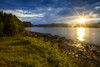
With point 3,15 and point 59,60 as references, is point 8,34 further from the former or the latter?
point 59,60

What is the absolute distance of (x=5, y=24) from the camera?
18.0 meters

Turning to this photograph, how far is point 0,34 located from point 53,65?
15.7 m

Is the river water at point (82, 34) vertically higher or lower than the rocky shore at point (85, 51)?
higher

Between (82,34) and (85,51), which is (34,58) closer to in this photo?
(85,51)

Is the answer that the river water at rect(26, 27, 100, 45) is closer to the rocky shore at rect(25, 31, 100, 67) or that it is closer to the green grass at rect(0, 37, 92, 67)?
the rocky shore at rect(25, 31, 100, 67)

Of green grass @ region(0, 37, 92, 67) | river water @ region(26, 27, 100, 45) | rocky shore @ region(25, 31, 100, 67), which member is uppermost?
green grass @ region(0, 37, 92, 67)

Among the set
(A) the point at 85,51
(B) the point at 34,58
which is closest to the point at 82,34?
(A) the point at 85,51

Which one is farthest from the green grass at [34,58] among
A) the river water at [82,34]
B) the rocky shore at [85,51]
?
the river water at [82,34]

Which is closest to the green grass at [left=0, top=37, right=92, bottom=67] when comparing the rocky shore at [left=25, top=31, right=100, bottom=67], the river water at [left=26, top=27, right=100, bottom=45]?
the rocky shore at [left=25, top=31, right=100, bottom=67]

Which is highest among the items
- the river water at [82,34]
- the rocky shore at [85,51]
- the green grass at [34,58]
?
the green grass at [34,58]

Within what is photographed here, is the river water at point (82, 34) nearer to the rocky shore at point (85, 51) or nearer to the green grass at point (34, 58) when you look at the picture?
the rocky shore at point (85, 51)

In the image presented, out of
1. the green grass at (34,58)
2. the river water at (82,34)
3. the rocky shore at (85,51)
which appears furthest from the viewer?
the river water at (82,34)

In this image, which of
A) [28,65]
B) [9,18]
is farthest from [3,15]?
[28,65]

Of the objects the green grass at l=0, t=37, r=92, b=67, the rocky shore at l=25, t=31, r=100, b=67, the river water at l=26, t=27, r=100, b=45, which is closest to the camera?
the green grass at l=0, t=37, r=92, b=67
